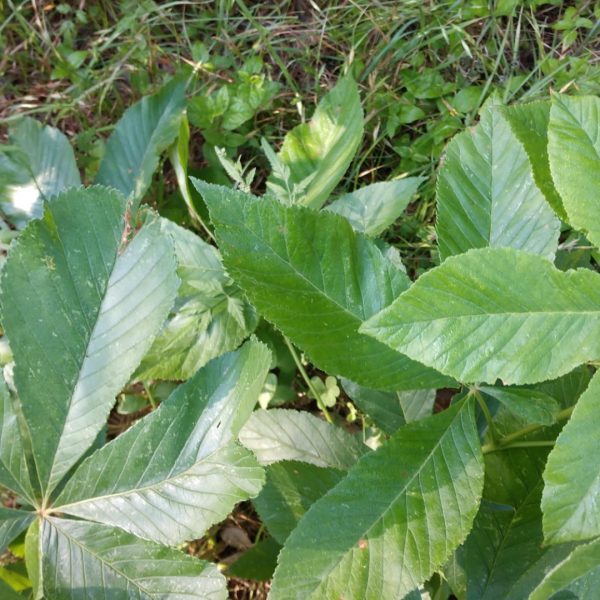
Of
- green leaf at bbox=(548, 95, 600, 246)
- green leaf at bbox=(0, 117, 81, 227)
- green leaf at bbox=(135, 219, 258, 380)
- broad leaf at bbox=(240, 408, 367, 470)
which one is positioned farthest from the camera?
green leaf at bbox=(0, 117, 81, 227)

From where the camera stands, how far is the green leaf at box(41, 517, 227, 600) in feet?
3.92

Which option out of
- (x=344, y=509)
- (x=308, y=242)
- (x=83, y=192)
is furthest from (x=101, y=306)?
(x=344, y=509)

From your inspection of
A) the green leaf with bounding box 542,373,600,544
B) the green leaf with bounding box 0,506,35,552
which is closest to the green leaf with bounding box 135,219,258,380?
the green leaf with bounding box 0,506,35,552

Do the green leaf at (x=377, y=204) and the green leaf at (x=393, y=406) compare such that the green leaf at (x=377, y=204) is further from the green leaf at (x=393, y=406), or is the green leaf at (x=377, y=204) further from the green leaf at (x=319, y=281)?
the green leaf at (x=319, y=281)

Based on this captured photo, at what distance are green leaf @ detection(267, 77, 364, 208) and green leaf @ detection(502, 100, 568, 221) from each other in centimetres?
59

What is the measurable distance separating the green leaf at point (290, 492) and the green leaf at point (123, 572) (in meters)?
0.23

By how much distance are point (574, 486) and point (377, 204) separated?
36.7 inches

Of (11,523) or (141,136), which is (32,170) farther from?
(11,523)

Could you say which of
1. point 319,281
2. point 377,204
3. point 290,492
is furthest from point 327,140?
point 290,492

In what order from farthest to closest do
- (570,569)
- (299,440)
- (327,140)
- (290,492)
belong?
1. (327,140)
2. (299,440)
3. (290,492)
4. (570,569)

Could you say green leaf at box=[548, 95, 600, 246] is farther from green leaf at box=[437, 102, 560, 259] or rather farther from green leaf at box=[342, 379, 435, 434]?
green leaf at box=[342, 379, 435, 434]

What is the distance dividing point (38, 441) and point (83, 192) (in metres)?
0.49

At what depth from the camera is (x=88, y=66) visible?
2.41m

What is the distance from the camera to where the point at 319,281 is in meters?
1.14
